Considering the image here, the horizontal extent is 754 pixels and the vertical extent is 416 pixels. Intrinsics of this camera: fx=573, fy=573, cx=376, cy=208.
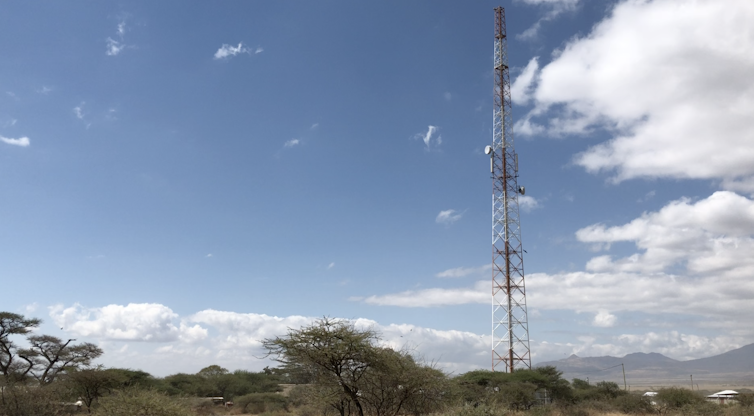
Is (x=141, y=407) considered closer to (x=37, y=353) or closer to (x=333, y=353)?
(x=333, y=353)

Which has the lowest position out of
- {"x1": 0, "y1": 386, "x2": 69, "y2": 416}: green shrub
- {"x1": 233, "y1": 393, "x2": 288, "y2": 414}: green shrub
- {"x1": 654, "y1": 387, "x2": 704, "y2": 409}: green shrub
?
{"x1": 233, "y1": 393, "x2": 288, "y2": 414}: green shrub

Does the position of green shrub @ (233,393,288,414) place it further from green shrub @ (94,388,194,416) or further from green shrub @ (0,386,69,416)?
green shrub @ (94,388,194,416)

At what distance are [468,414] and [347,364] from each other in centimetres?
788

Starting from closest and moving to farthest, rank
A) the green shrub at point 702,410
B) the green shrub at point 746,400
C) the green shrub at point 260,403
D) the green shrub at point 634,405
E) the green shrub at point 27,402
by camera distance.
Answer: the green shrub at point 27,402
the green shrub at point 702,410
the green shrub at point 746,400
the green shrub at point 634,405
the green shrub at point 260,403

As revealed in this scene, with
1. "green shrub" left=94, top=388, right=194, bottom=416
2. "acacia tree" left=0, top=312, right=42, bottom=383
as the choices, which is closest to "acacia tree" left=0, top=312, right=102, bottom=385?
"acacia tree" left=0, top=312, right=42, bottom=383

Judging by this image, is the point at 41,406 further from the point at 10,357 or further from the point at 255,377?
the point at 255,377

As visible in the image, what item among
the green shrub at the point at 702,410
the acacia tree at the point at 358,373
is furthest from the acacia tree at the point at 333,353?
the green shrub at the point at 702,410

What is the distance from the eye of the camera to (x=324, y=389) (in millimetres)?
27750

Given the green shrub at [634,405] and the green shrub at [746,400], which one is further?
the green shrub at [634,405]

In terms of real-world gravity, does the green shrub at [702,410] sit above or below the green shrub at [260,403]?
above

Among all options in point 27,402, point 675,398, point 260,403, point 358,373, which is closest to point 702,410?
point 675,398

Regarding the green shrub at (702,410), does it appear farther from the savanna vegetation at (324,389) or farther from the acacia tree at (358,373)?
the acacia tree at (358,373)

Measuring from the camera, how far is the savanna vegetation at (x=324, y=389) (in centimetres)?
2633

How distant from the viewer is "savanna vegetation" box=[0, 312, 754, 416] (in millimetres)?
26328
